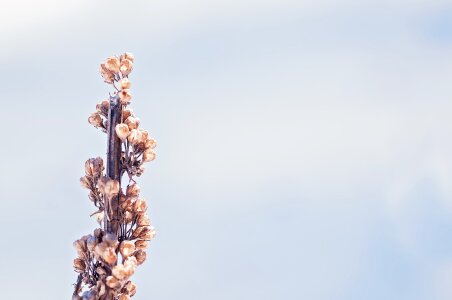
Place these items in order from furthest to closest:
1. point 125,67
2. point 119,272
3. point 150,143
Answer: point 125,67 → point 150,143 → point 119,272

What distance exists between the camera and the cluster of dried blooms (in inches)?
213

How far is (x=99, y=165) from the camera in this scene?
5.91 metres

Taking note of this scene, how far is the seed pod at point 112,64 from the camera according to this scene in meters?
6.11

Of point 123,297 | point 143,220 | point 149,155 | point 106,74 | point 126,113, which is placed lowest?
point 123,297

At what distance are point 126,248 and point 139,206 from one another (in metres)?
0.41

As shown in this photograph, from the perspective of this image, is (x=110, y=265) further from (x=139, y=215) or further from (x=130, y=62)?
(x=130, y=62)

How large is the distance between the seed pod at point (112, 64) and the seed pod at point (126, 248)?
1494 millimetres

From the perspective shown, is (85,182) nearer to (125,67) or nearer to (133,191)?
(133,191)

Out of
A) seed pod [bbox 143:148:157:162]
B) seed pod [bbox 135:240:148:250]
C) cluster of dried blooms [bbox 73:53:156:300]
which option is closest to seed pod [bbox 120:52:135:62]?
cluster of dried blooms [bbox 73:53:156:300]

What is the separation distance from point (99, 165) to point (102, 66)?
858mm

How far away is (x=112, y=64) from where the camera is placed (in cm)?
611

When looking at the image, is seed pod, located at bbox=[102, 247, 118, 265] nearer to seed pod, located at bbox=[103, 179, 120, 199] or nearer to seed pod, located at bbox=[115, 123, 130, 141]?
seed pod, located at bbox=[103, 179, 120, 199]

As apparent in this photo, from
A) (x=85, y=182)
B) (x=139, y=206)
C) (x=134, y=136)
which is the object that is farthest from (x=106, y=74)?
(x=139, y=206)

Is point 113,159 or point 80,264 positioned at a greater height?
point 113,159
